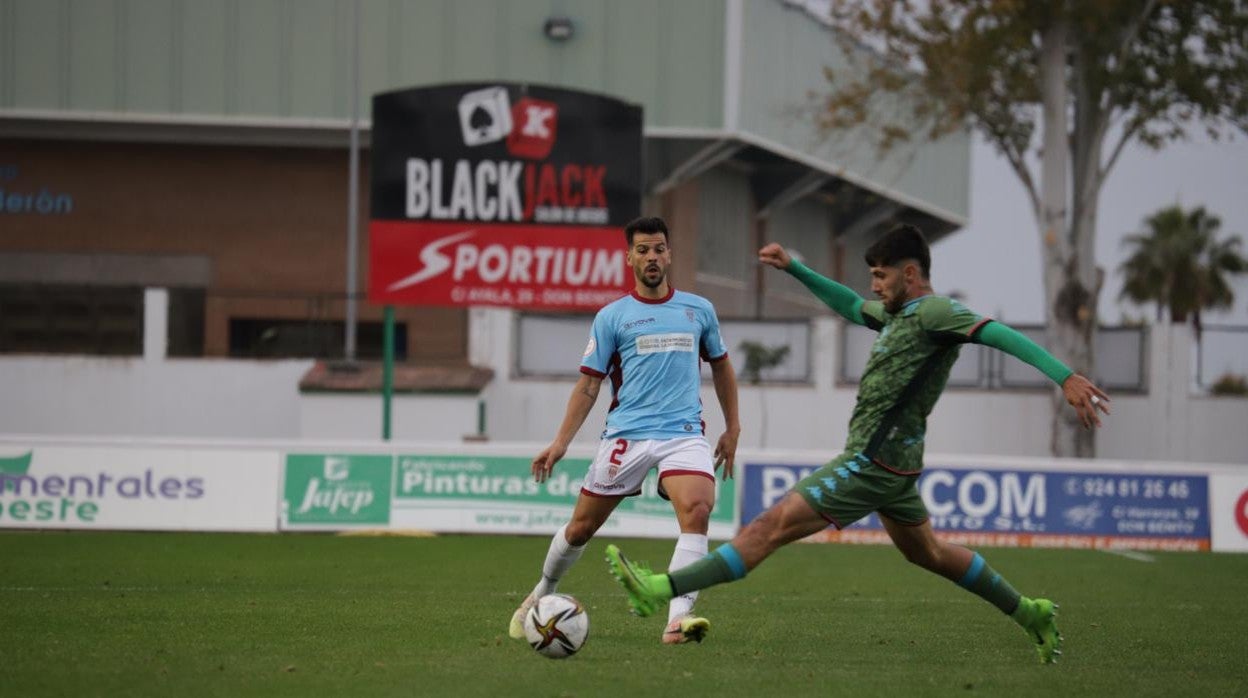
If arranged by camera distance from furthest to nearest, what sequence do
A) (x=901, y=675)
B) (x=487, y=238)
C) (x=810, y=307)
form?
(x=810, y=307) → (x=487, y=238) → (x=901, y=675)

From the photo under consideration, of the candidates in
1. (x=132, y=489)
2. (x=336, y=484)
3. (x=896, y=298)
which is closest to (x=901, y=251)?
(x=896, y=298)

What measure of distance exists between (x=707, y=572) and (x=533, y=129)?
15555 millimetres

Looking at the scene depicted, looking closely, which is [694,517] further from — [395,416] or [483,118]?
[395,416]

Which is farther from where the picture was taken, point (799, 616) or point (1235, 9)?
point (1235, 9)

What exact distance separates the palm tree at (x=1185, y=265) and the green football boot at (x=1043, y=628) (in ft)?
207

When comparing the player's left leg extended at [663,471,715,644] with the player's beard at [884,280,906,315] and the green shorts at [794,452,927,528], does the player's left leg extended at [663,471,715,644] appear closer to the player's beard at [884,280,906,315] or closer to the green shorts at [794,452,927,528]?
the green shorts at [794,452,927,528]

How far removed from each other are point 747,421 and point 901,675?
23003 mm

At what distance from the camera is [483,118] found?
22.9m

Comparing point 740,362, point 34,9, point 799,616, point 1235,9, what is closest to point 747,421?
point 740,362

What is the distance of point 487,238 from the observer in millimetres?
23109

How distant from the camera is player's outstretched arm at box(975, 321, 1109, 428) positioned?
7.39 m

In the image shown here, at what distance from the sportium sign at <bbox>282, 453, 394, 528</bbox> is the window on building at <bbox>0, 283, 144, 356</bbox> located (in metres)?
11.9

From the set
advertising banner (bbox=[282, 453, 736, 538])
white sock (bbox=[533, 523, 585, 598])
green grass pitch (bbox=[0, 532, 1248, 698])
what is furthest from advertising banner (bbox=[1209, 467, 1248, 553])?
white sock (bbox=[533, 523, 585, 598])

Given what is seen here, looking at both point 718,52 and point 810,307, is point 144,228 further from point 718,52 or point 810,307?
point 810,307
